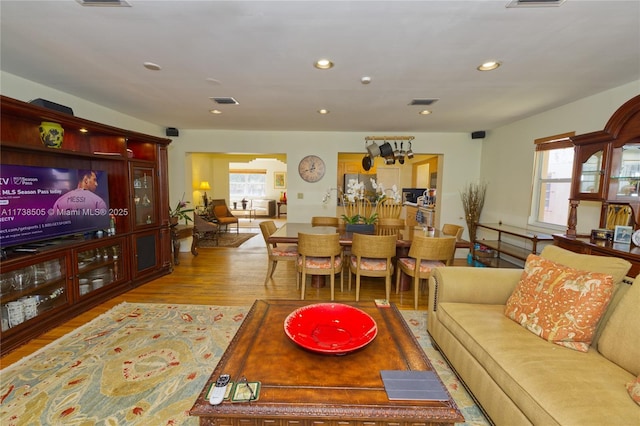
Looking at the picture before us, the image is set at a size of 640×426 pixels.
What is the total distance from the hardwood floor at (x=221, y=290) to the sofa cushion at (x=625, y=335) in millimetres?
1770

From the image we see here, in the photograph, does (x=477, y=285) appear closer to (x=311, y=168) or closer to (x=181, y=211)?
(x=311, y=168)

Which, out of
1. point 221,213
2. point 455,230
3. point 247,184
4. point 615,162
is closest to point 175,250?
point 221,213

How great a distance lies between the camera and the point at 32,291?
2.44 m

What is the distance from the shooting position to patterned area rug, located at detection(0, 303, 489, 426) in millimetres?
1595

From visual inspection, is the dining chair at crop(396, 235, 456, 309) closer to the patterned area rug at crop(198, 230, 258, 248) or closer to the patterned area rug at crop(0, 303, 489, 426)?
the patterned area rug at crop(0, 303, 489, 426)

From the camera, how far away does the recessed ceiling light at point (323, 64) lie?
2326mm

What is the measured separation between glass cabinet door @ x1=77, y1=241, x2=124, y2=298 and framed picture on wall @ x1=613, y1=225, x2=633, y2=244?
5.14m

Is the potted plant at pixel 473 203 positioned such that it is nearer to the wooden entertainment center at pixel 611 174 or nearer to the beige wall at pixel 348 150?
the beige wall at pixel 348 150

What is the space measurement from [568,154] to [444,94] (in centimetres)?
195

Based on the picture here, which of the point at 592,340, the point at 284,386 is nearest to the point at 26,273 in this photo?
the point at 284,386

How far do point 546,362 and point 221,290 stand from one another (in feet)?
10.6

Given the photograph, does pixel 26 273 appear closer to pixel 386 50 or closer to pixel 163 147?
pixel 163 147

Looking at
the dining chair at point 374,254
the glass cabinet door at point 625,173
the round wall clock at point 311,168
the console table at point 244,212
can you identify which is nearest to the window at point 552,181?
the glass cabinet door at point 625,173

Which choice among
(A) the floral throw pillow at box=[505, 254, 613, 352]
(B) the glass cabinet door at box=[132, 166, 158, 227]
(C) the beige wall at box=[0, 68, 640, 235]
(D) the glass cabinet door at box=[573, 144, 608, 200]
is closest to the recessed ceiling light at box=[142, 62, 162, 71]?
(B) the glass cabinet door at box=[132, 166, 158, 227]
